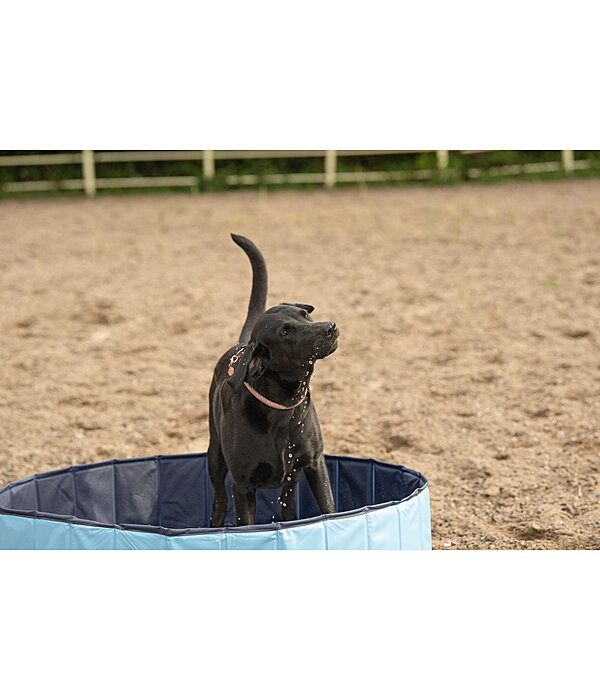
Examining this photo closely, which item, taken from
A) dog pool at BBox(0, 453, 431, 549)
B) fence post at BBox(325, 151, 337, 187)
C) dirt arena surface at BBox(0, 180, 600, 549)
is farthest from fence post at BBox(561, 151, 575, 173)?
dog pool at BBox(0, 453, 431, 549)

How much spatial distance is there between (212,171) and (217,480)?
999 cm

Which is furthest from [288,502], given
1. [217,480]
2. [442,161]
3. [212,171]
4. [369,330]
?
[212,171]

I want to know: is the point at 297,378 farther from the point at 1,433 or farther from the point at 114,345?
the point at 114,345

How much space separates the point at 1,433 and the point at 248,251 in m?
3.06

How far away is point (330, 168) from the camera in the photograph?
13.6 m

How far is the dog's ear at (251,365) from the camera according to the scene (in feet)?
11.2

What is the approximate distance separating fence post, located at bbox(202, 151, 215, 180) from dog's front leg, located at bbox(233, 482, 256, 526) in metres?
10.3

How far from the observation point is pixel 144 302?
8.83m

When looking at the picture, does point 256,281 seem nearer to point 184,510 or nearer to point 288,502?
point 288,502

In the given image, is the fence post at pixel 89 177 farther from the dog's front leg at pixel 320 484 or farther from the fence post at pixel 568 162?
the dog's front leg at pixel 320 484

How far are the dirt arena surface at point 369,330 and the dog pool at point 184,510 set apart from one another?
66 centimetres

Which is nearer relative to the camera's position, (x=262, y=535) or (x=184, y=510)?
(x=262, y=535)
